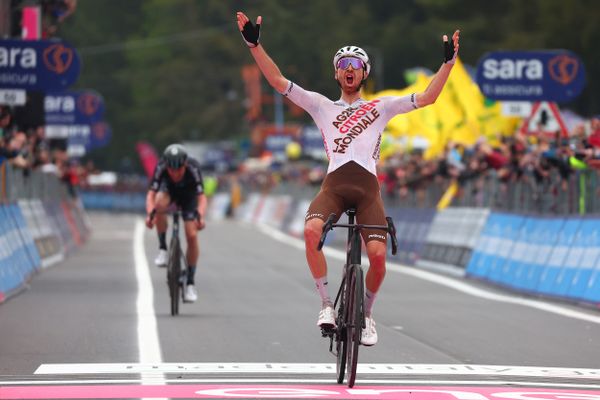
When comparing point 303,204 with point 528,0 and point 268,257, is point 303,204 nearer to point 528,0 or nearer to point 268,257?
point 268,257

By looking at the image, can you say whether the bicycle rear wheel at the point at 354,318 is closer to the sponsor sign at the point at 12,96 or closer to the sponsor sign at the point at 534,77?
the sponsor sign at the point at 12,96

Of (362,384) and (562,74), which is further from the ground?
(562,74)

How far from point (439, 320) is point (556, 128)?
33.6 ft

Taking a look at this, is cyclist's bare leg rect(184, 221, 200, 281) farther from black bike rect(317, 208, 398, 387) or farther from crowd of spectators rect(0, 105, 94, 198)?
black bike rect(317, 208, 398, 387)

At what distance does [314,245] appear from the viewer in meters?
12.5

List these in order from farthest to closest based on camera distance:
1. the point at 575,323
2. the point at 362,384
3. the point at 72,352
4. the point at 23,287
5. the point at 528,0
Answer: the point at 528,0 → the point at 23,287 → the point at 575,323 → the point at 72,352 → the point at 362,384

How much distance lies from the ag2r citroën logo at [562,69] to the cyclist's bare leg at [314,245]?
53.4ft

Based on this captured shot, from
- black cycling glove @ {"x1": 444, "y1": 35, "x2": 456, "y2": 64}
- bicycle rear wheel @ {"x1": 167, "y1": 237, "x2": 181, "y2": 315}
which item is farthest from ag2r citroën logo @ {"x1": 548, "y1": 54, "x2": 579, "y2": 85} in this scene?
black cycling glove @ {"x1": 444, "y1": 35, "x2": 456, "y2": 64}

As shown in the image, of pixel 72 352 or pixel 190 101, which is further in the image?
pixel 190 101

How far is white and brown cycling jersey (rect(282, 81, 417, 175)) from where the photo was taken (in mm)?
12695

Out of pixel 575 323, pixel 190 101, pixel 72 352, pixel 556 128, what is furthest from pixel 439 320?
pixel 190 101

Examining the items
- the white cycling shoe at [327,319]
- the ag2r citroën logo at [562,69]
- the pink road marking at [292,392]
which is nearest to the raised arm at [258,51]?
the white cycling shoe at [327,319]

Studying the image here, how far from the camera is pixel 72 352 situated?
1453 cm

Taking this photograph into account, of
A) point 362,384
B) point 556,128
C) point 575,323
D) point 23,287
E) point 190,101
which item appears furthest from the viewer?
point 190,101
